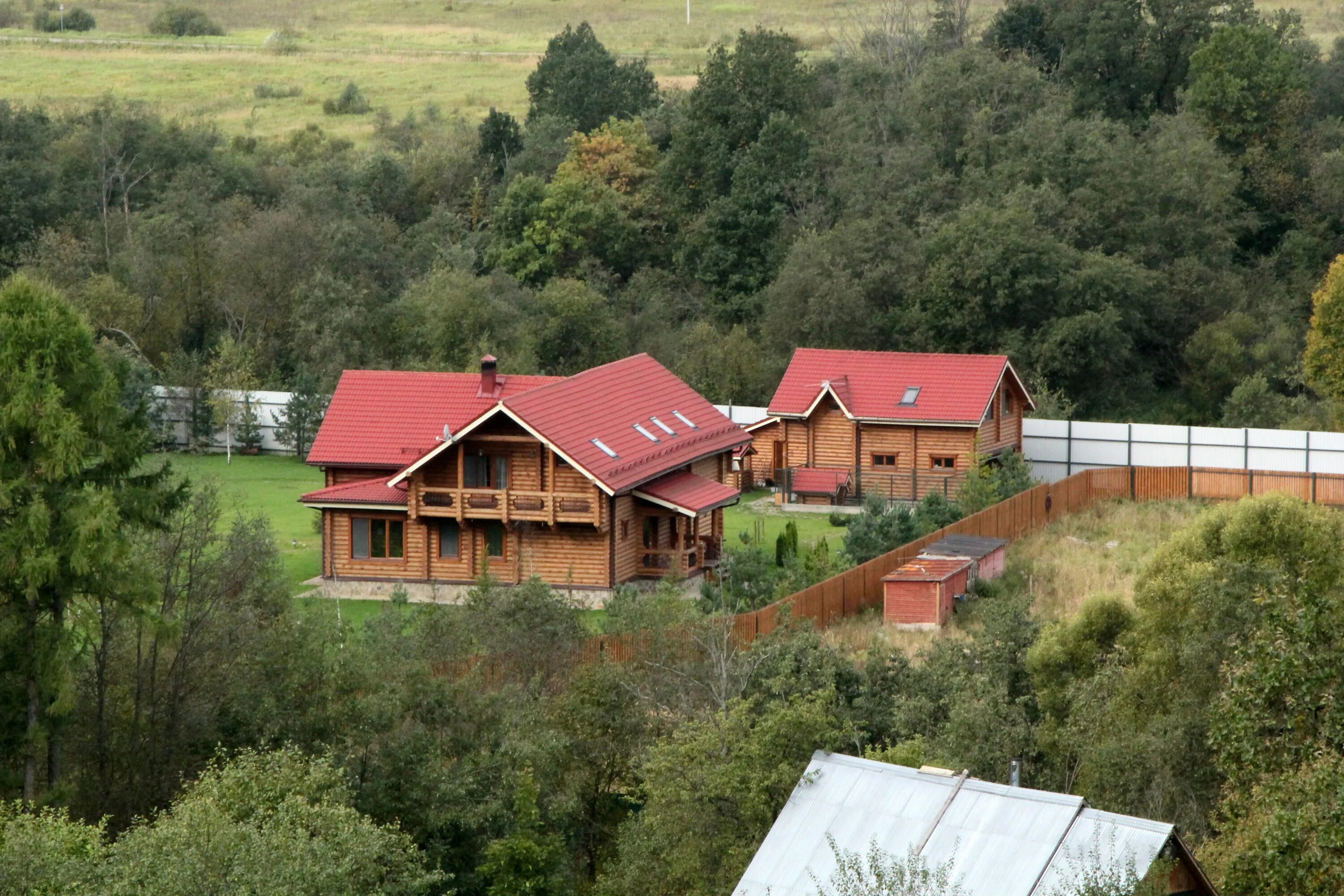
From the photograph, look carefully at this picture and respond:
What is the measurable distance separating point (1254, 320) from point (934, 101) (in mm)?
16638

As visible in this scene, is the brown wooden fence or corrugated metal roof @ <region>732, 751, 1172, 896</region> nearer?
corrugated metal roof @ <region>732, 751, 1172, 896</region>

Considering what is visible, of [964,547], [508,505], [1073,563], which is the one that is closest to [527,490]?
[508,505]

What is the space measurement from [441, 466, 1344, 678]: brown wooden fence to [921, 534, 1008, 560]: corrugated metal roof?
315 millimetres

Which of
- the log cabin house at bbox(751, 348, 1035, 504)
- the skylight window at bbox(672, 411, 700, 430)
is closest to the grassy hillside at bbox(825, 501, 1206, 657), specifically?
the log cabin house at bbox(751, 348, 1035, 504)

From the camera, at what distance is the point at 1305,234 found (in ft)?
236

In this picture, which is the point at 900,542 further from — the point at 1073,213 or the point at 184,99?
the point at 184,99

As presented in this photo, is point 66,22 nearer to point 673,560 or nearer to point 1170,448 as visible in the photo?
point 1170,448

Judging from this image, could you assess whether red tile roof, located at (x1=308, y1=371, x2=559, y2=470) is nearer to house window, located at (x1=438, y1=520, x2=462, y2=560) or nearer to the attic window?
house window, located at (x1=438, y1=520, x2=462, y2=560)

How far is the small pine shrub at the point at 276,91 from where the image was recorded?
103000mm

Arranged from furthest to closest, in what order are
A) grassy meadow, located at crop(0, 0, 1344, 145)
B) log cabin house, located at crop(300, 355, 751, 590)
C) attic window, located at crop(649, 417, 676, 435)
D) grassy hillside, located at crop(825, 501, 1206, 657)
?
1. grassy meadow, located at crop(0, 0, 1344, 145)
2. attic window, located at crop(649, 417, 676, 435)
3. log cabin house, located at crop(300, 355, 751, 590)
4. grassy hillside, located at crop(825, 501, 1206, 657)

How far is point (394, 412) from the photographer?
145 feet

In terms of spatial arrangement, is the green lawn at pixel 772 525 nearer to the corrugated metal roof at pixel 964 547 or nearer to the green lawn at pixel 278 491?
the corrugated metal roof at pixel 964 547

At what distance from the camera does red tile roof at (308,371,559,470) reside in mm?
43062

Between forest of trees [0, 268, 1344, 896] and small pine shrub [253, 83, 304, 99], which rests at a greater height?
small pine shrub [253, 83, 304, 99]
